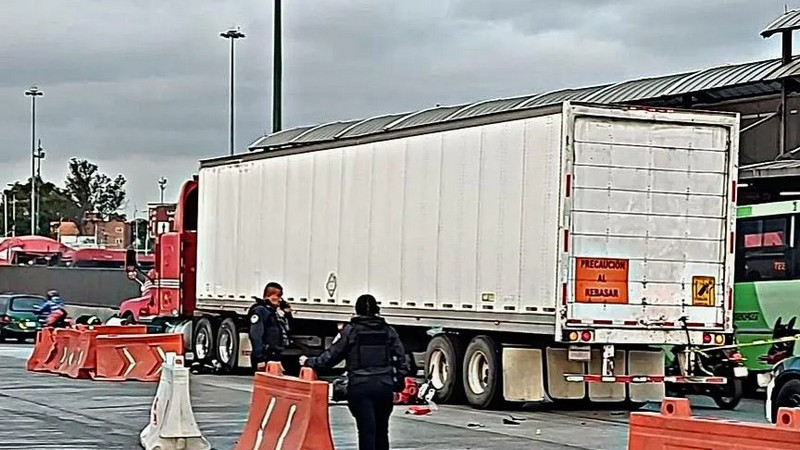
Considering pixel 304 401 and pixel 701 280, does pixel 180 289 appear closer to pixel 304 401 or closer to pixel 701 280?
pixel 701 280

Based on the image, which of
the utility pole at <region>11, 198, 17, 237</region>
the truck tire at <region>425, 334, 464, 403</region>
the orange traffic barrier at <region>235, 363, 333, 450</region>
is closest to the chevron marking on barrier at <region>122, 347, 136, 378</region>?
the truck tire at <region>425, 334, 464, 403</region>

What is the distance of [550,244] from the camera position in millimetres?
19000

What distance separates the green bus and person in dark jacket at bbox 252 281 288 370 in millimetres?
6959

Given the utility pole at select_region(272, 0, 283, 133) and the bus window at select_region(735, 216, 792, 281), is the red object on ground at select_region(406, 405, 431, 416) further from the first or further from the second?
the utility pole at select_region(272, 0, 283, 133)

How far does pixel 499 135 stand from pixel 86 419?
6.25 m

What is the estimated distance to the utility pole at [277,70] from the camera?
1438 inches

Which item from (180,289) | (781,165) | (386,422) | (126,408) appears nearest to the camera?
(386,422)

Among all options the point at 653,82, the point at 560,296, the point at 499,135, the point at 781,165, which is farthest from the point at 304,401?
the point at 653,82

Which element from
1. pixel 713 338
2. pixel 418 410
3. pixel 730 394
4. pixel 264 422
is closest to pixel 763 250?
pixel 730 394

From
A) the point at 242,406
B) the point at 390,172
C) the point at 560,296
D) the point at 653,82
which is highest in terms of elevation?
the point at 653,82

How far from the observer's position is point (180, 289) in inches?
1180

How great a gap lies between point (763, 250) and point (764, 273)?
1.14 feet

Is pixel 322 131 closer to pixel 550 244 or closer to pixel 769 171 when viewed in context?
pixel 769 171

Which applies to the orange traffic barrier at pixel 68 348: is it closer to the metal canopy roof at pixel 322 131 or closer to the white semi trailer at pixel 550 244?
the white semi trailer at pixel 550 244
